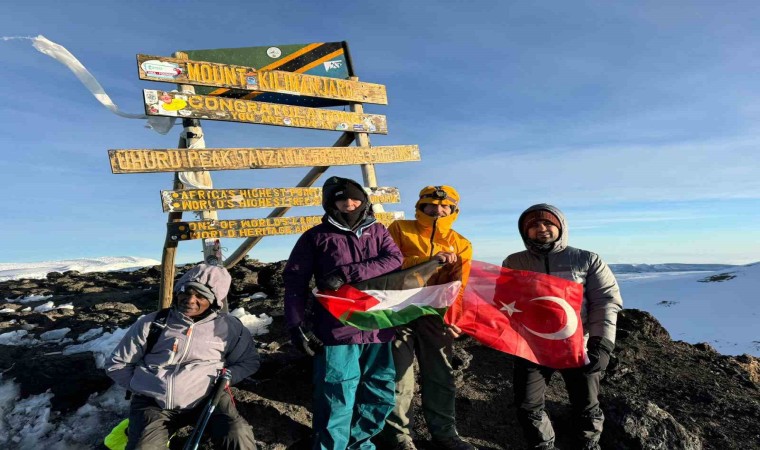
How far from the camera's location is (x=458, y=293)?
459 cm

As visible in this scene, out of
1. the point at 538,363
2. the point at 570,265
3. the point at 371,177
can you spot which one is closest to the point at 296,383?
the point at 538,363

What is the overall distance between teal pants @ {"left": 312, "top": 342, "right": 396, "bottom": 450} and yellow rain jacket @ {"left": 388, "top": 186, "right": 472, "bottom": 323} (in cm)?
97

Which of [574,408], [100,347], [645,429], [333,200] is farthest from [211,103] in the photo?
[645,429]

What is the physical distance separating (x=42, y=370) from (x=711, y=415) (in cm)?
813

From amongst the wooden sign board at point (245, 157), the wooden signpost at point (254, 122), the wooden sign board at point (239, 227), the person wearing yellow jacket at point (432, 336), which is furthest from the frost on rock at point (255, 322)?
the person wearing yellow jacket at point (432, 336)

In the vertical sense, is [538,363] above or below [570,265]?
below

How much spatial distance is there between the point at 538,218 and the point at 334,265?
2072 mm

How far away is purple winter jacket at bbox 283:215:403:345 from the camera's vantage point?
393cm

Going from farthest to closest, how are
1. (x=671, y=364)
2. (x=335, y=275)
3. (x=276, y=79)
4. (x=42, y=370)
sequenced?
(x=276, y=79), (x=671, y=364), (x=42, y=370), (x=335, y=275)

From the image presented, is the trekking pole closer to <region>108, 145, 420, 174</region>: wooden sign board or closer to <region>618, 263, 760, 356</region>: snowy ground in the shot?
<region>108, 145, 420, 174</region>: wooden sign board

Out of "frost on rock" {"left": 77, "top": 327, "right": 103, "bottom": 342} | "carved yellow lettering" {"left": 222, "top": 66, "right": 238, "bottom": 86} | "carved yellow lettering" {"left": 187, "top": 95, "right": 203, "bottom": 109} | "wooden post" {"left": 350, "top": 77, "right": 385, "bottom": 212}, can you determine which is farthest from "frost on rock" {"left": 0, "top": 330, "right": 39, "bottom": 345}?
"wooden post" {"left": 350, "top": 77, "right": 385, "bottom": 212}

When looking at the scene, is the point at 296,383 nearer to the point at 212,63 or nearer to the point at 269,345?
the point at 269,345

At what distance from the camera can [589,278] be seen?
4176mm

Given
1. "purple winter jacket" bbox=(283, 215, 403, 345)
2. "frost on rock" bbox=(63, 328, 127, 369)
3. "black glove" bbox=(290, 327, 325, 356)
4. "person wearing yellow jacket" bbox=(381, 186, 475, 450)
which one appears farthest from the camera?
"frost on rock" bbox=(63, 328, 127, 369)
